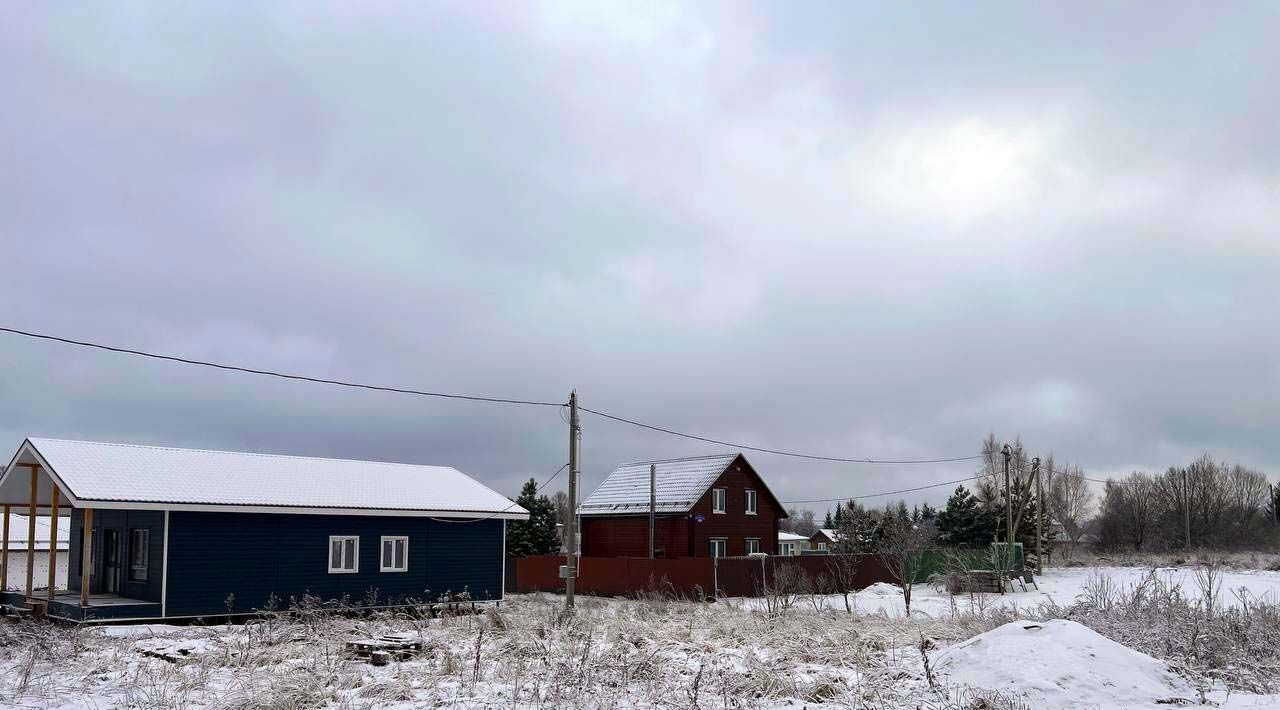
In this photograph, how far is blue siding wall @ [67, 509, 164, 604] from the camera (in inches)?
870

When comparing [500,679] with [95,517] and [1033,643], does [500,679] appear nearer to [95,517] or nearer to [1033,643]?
[1033,643]

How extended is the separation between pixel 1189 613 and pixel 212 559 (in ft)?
64.8

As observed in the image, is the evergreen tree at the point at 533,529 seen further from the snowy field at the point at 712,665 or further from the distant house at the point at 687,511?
the snowy field at the point at 712,665

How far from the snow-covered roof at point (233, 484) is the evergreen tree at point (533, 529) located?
54.6 ft

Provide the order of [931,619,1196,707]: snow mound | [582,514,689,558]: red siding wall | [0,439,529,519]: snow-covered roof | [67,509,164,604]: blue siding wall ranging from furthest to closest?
1. [582,514,689,558]: red siding wall
2. [67,509,164,604]: blue siding wall
3. [0,439,529,519]: snow-covered roof
4. [931,619,1196,707]: snow mound

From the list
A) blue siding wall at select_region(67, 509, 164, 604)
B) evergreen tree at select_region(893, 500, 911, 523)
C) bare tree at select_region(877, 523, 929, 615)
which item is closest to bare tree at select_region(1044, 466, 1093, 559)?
evergreen tree at select_region(893, 500, 911, 523)

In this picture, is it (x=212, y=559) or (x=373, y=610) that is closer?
(x=212, y=559)

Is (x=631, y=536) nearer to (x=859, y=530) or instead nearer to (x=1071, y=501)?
(x=859, y=530)

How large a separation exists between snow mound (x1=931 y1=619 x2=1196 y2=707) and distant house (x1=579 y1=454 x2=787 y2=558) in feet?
89.5

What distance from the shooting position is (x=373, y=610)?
24.4 m

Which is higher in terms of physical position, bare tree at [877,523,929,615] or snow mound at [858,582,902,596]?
bare tree at [877,523,929,615]

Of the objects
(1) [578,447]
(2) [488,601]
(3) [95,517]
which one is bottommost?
(2) [488,601]

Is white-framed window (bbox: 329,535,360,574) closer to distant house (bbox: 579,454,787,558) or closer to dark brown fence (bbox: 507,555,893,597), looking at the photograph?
dark brown fence (bbox: 507,555,893,597)

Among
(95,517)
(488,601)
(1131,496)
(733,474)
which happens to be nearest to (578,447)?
(488,601)
